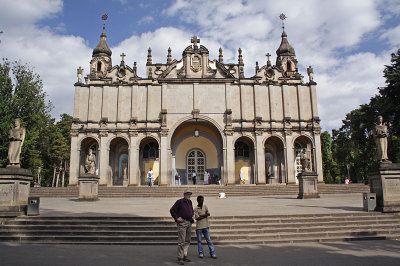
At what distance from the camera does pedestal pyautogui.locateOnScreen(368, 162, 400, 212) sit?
1284cm

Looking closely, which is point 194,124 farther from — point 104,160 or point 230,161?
point 104,160

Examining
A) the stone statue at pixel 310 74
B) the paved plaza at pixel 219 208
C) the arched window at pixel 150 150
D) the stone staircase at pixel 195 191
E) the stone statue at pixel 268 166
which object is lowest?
the paved plaza at pixel 219 208

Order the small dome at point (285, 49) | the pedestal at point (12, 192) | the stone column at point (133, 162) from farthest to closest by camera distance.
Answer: the small dome at point (285, 49) < the stone column at point (133, 162) < the pedestal at point (12, 192)

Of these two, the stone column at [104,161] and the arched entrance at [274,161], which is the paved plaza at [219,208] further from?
the arched entrance at [274,161]

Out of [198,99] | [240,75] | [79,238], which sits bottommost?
[79,238]

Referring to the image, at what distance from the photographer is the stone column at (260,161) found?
31359 mm

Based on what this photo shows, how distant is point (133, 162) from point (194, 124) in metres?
7.63

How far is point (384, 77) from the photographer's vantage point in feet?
102

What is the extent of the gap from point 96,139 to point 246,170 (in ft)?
53.3

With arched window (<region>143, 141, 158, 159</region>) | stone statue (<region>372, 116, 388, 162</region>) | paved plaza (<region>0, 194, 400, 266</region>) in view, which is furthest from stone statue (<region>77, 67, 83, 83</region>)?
stone statue (<region>372, 116, 388, 162</region>)

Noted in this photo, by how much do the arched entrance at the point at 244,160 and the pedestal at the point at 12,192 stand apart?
24.1m

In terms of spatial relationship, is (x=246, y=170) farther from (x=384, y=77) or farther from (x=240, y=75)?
(x=384, y=77)

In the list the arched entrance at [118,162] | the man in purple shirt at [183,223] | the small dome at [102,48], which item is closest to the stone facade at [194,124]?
the arched entrance at [118,162]

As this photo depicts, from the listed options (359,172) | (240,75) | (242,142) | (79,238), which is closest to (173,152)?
(242,142)
